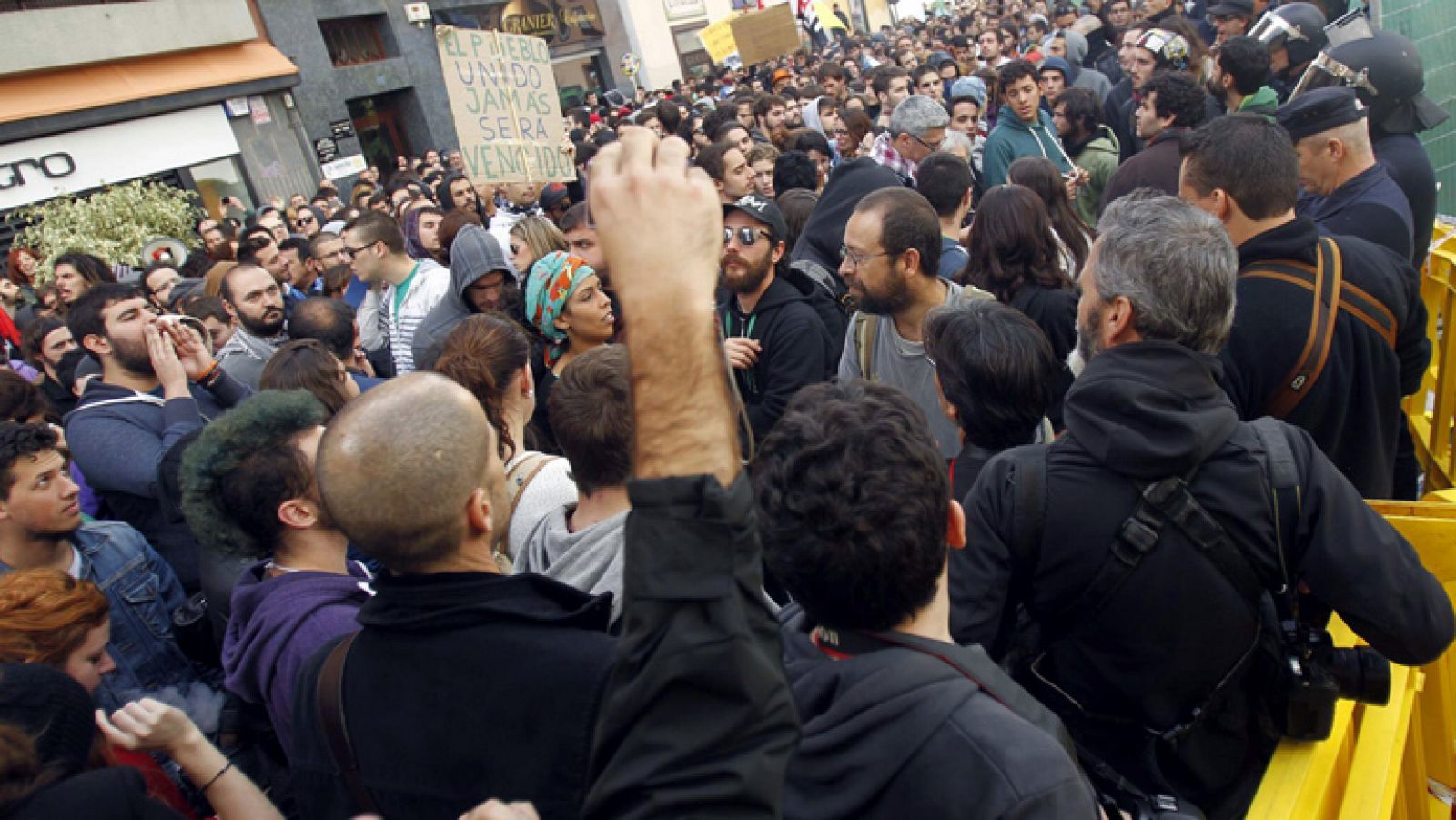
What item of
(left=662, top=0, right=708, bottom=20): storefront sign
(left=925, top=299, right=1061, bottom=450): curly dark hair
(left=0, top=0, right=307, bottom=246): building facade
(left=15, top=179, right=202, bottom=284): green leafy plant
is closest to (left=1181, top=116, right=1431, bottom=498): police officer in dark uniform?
(left=925, top=299, right=1061, bottom=450): curly dark hair

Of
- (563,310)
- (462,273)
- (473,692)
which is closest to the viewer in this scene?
(473,692)

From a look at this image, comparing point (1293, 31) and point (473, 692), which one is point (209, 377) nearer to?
point (473, 692)

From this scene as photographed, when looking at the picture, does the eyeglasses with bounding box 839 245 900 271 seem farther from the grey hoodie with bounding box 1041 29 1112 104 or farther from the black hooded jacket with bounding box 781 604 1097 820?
the grey hoodie with bounding box 1041 29 1112 104

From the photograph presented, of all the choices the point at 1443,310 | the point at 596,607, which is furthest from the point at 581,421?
the point at 1443,310

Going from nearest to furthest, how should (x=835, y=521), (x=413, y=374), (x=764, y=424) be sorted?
(x=835, y=521)
(x=413, y=374)
(x=764, y=424)

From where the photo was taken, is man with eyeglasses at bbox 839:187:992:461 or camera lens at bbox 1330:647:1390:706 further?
man with eyeglasses at bbox 839:187:992:461

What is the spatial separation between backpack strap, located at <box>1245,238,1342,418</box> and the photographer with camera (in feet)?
2.57

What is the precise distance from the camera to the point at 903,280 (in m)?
3.37

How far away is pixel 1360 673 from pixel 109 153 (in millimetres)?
18779

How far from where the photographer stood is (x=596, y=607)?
1607 millimetres

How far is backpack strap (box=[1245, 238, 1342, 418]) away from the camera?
2.63m

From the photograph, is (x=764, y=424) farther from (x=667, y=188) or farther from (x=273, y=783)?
(x=667, y=188)

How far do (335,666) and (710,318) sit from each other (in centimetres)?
115

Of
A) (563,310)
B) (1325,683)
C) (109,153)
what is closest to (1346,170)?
(1325,683)
